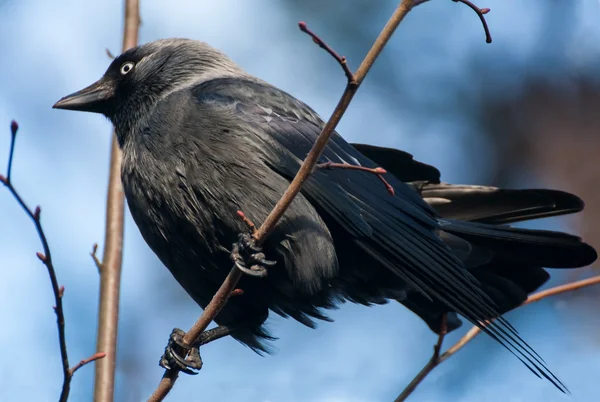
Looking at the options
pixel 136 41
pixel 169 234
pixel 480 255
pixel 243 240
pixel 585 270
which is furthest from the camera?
pixel 585 270

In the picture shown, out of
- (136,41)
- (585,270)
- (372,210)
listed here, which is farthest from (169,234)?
(585,270)

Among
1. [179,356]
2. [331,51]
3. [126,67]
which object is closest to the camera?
[331,51]

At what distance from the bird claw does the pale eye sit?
6.43 feet

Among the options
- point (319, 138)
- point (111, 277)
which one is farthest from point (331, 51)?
point (111, 277)

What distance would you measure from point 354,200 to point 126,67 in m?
1.90

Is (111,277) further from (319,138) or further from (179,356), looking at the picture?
(319,138)

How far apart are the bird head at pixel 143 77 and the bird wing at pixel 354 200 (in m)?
0.47

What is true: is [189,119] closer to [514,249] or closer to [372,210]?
[372,210]

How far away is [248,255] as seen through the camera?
4.12 metres

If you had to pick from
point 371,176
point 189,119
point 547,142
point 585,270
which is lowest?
point 585,270

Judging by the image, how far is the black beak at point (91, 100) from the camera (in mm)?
5629

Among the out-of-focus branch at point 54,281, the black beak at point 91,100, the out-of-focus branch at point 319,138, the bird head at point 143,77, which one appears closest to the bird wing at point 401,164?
the bird head at point 143,77

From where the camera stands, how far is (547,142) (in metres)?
9.19

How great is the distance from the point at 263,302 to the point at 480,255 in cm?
142
